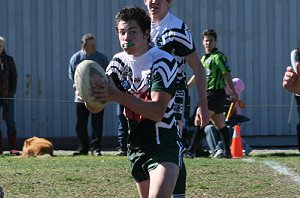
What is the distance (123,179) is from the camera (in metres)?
11.2

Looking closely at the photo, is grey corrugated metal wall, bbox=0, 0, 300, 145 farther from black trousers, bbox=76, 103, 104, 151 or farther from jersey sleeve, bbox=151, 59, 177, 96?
jersey sleeve, bbox=151, 59, 177, 96

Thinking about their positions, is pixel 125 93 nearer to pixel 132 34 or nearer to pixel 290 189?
pixel 132 34

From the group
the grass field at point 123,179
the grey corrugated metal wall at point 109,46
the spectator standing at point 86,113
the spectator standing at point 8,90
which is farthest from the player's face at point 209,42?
the grey corrugated metal wall at point 109,46

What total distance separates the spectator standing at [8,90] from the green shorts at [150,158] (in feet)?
31.0

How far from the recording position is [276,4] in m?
19.0

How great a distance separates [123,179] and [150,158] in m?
4.33

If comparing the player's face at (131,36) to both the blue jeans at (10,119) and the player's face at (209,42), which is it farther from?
the blue jeans at (10,119)

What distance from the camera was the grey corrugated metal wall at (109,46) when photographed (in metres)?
18.8

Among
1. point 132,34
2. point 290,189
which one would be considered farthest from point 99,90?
point 290,189

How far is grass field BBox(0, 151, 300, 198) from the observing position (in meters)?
10.3

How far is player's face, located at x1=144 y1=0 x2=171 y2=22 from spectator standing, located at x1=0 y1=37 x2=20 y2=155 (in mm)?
8591

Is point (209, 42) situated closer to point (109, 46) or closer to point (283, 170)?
point (283, 170)

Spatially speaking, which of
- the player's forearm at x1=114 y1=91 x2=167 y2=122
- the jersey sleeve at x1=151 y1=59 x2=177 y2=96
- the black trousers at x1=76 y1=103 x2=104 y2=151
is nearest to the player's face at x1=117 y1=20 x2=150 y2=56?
the jersey sleeve at x1=151 y1=59 x2=177 y2=96

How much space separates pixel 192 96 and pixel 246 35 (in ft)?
5.22
